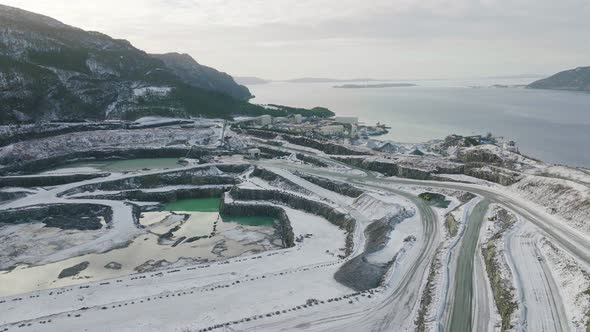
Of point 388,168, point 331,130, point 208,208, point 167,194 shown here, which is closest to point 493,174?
point 388,168

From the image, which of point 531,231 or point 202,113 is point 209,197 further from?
point 202,113

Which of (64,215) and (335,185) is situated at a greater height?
(335,185)

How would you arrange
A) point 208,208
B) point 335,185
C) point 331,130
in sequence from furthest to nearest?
point 331,130 → point 208,208 → point 335,185

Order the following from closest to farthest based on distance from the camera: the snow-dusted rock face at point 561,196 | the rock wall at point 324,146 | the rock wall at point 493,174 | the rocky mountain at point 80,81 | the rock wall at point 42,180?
the snow-dusted rock face at point 561,196, the rock wall at point 493,174, the rock wall at point 42,180, the rock wall at point 324,146, the rocky mountain at point 80,81

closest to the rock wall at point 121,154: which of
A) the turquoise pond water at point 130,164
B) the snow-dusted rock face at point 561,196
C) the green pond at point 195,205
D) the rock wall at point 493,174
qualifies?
the turquoise pond water at point 130,164

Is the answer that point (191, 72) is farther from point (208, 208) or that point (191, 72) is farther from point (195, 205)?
point (208, 208)

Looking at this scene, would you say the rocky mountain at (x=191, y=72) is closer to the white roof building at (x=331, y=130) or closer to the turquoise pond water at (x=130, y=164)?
the white roof building at (x=331, y=130)
